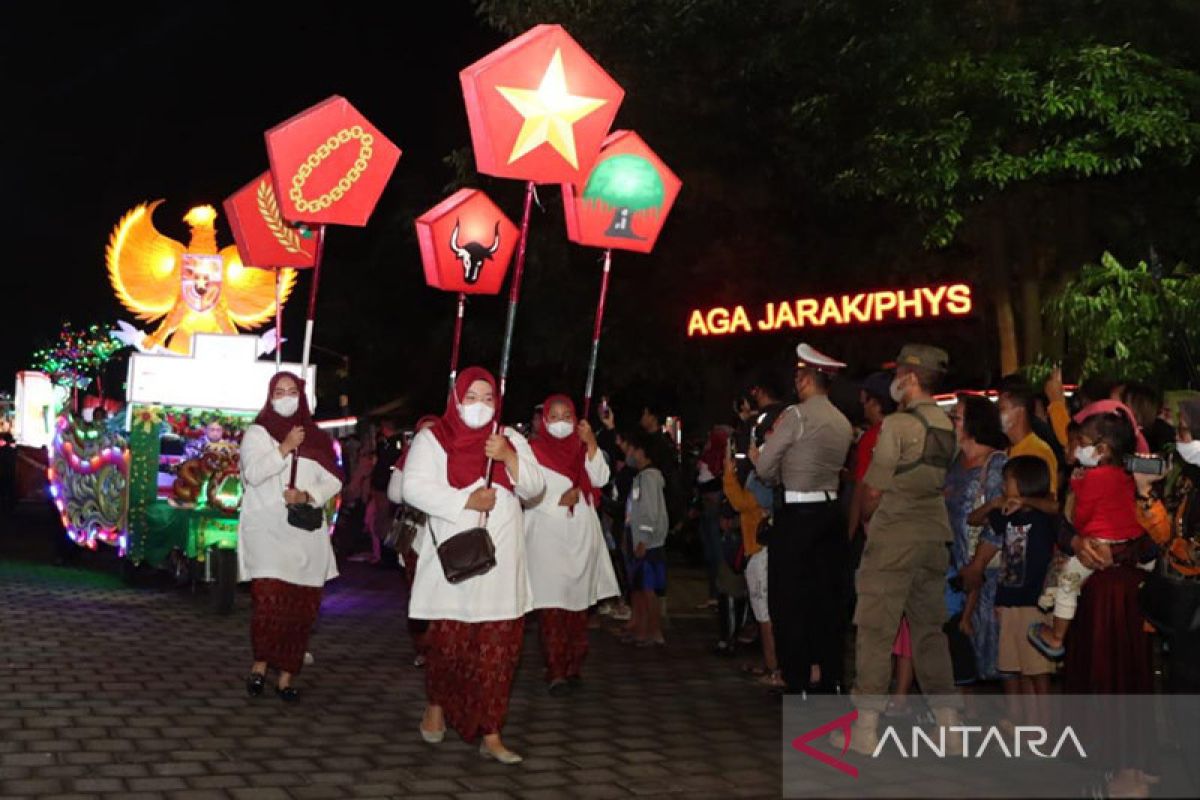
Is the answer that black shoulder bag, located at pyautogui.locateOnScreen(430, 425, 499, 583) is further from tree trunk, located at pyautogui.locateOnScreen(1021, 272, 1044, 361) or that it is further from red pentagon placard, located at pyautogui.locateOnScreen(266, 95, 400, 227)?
tree trunk, located at pyautogui.locateOnScreen(1021, 272, 1044, 361)

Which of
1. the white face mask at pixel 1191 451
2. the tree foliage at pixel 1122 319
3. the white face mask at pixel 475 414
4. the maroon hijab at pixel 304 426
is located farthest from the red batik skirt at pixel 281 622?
the tree foliage at pixel 1122 319

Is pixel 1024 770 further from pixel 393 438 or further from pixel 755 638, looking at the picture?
pixel 393 438

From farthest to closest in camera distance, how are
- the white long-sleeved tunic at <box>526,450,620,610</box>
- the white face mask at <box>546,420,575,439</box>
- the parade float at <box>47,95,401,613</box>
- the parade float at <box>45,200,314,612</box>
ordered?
the parade float at <box>45,200,314,612</box>
the parade float at <box>47,95,401,613</box>
the white face mask at <box>546,420,575,439</box>
the white long-sleeved tunic at <box>526,450,620,610</box>

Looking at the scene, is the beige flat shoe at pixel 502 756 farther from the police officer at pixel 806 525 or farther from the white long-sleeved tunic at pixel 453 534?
the police officer at pixel 806 525

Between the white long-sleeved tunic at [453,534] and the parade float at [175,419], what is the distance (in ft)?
15.3

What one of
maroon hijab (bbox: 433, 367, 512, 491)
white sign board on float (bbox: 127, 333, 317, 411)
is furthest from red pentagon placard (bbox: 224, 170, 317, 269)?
maroon hijab (bbox: 433, 367, 512, 491)

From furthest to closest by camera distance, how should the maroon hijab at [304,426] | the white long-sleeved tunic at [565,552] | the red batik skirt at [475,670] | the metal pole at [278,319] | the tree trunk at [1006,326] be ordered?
Result: the tree trunk at [1006,326] → the metal pole at [278,319] → the white long-sleeved tunic at [565,552] → the maroon hijab at [304,426] → the red batik skirt at [475,670]

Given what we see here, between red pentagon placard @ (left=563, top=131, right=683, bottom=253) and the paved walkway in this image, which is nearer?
the paved walkway

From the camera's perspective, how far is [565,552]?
363 inches

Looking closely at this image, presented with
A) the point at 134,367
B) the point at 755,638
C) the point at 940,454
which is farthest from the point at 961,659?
the point at 134,367

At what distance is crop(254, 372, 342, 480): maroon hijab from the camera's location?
877 cm

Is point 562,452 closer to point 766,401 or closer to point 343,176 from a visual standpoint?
point 766,401

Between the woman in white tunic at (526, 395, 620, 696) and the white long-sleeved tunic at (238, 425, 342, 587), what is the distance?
1.38 m

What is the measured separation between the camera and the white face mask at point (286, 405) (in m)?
8.82
